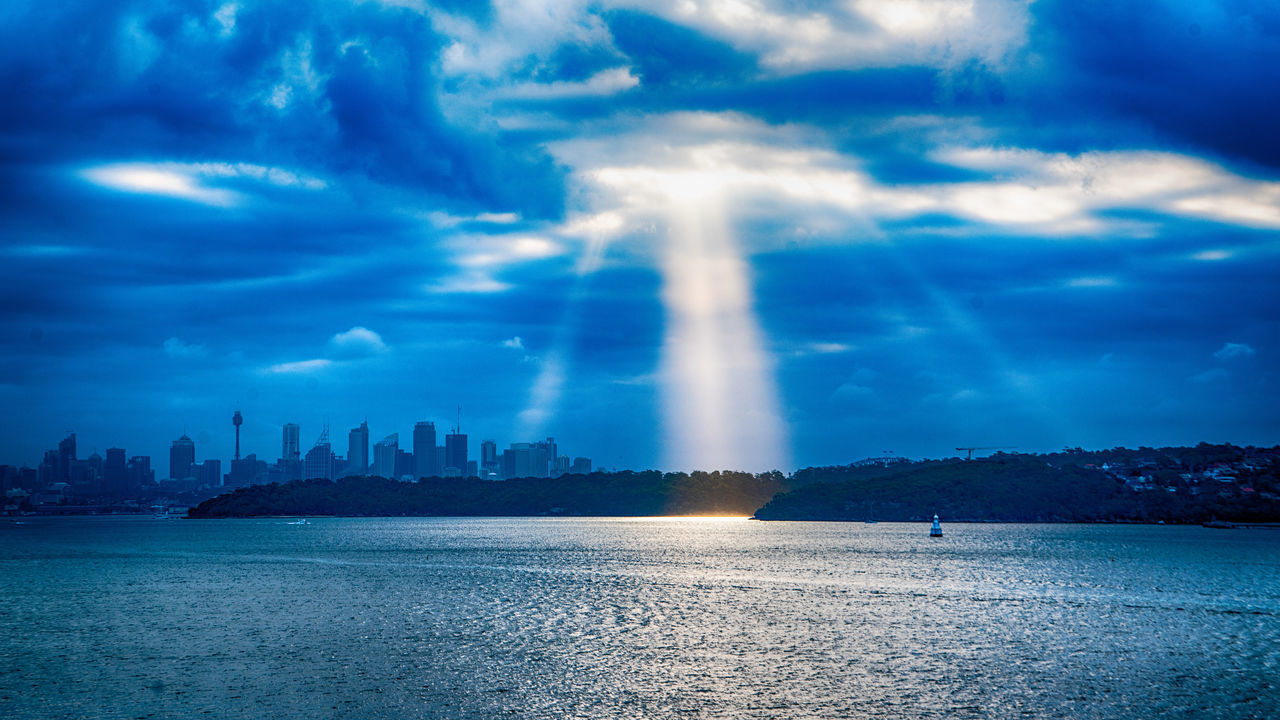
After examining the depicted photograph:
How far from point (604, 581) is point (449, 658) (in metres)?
49.8

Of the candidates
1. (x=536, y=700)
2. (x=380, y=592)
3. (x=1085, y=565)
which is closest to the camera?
(x=536, y=700)

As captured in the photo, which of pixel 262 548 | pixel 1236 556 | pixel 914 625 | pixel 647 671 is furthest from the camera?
pixel 262 548

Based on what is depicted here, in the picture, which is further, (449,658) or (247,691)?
(449,658)

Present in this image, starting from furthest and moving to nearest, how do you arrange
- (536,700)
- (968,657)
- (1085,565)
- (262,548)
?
(262,548), (1085,565), (968,657), (536,700)

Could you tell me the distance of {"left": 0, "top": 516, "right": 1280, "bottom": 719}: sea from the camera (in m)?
38.1

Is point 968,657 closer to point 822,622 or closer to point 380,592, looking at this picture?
point 822,622

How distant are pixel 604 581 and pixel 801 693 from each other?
59312 mm

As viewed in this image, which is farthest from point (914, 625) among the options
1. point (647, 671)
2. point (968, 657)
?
point (647, 671)

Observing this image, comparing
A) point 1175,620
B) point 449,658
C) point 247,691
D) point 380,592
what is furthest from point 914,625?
point 380,592

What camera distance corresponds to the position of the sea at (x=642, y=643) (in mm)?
38094

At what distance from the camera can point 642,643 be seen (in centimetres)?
5388

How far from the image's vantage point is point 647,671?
1766 inches

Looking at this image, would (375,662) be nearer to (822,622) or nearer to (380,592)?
(822,622)

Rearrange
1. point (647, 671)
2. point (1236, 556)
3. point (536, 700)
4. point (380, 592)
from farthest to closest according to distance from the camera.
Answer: point (1236, 556)
point (380, 592)
point (647, 671)
point (536, 700)
